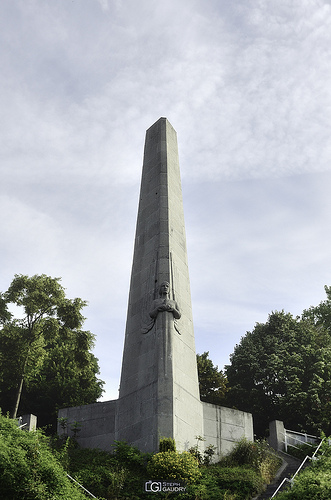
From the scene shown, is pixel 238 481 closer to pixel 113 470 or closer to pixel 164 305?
pixel 113 470

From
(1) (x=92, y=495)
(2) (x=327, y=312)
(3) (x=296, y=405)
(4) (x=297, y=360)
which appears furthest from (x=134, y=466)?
(2) (x=327, y=312)

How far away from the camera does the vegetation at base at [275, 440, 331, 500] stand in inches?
469

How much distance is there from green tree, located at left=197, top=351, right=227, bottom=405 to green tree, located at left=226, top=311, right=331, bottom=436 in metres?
0.67

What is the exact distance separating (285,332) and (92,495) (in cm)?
2220

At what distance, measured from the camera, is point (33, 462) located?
1234 centimetres

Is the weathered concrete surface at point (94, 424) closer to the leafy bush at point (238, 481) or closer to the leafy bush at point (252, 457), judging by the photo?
the leafy bush at point (252, 457)

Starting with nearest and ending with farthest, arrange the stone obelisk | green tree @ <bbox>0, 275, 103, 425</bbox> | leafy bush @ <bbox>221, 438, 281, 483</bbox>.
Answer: leafy bush @ <bbox>221, 438, 281, 483</bbox>, the stone obelisk, green tree @ <bbox>0, 275, 103, 425</bbox>

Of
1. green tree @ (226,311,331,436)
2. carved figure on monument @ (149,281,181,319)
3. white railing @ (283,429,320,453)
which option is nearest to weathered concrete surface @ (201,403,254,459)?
white railing @ (283,429,320,453)

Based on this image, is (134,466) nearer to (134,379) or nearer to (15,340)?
(134,379)

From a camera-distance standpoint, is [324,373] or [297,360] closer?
[324,373]

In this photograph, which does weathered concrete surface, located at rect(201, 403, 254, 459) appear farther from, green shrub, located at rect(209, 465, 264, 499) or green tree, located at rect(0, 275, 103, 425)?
green tree, located at rect(0, 275, 103, 425)

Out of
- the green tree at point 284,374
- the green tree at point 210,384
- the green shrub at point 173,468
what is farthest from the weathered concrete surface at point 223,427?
the green tree at point 210,384

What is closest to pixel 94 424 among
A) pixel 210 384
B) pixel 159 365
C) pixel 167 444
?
pixel 159 365

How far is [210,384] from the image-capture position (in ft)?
104
